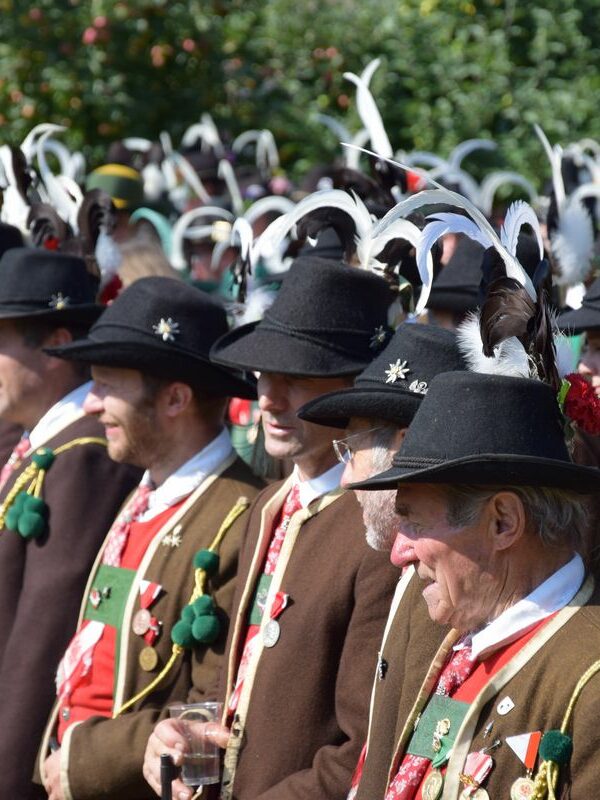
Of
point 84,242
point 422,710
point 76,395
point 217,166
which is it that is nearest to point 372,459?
point 422,710

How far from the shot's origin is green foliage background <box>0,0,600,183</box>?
12.9 meters

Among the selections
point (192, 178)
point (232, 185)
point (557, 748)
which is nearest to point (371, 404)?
point (557, 748)

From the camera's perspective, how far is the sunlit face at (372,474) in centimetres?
398

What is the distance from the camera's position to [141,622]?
4.96 metres

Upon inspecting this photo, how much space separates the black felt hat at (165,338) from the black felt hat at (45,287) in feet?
2.24

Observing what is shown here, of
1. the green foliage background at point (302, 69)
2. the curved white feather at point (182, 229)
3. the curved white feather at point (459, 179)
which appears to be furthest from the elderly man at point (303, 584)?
the green foliage background at point (302, 69)

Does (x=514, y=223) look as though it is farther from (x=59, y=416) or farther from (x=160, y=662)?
(x=59, y=416)

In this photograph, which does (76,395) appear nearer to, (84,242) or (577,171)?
(84,242)

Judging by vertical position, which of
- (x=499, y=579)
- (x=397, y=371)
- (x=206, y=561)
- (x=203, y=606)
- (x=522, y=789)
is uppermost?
(x=397, y=371)

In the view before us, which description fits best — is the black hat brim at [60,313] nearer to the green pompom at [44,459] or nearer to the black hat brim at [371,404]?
the green pompom at [44,459]

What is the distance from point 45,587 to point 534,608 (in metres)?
2.49

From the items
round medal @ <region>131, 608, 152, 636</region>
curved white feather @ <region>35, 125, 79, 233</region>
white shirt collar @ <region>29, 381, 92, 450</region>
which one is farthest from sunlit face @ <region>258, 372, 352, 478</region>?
curved white feather @ <region>35, 125, 79, 233</region>

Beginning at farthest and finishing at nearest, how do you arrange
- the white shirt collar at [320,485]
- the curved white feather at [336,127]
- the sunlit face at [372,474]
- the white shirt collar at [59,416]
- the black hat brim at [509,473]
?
1. the curved white feather at [336,127]
2. the white shirt collar at [59,416]
3. the white shirt collar at [320,485]
4. the sunlit face at [372,474]
5. the black hat brim at [509,473]

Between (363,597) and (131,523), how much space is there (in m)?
1.28
